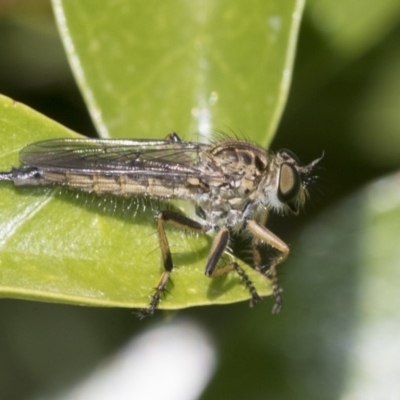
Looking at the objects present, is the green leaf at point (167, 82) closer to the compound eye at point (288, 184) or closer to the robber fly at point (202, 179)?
the robber fly at point (202, 179)

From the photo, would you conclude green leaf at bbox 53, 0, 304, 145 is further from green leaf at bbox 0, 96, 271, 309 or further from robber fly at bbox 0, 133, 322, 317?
green leaf at bbox 0, 96, 271, 309

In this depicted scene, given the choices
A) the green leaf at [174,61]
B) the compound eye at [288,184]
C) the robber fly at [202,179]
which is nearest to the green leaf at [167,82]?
the green leaf at [174,61]

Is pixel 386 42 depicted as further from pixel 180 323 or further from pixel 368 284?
pixel 180 323

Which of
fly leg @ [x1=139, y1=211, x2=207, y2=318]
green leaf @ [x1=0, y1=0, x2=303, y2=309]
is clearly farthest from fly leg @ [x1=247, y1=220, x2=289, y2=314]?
fly leg @ [x1=139, y1=211, x2=207, y2=318]

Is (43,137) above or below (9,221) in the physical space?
above

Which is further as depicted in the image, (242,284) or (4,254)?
(242,284)

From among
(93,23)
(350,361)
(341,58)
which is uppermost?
(341,58)

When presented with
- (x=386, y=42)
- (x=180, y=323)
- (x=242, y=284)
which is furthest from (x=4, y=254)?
(x=386, y=42)

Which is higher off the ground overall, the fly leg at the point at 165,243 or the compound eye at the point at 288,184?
the compound eye at the point at 288,184
